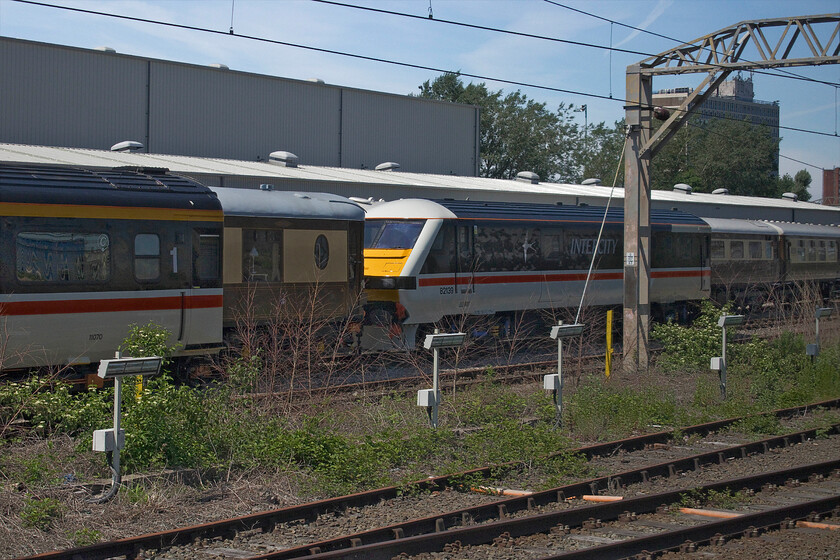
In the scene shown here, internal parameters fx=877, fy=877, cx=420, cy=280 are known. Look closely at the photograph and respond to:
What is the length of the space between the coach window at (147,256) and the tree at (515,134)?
54.6 meters

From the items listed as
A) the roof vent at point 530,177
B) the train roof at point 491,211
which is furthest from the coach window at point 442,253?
the roof vent at point 530,177

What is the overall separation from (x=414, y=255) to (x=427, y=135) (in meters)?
21.7

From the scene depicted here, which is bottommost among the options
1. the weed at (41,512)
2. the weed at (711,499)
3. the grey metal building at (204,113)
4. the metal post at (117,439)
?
the weed at (711,499)

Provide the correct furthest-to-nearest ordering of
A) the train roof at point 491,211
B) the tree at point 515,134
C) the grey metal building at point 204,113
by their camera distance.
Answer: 1. the tree at point 515,134
2. the grey metal building at point 204,113
3. the train roof at point 491,211

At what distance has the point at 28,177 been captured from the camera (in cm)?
1139

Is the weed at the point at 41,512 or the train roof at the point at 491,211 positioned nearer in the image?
the weed at the point at 41,512

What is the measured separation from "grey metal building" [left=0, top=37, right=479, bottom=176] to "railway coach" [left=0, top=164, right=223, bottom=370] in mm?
14677

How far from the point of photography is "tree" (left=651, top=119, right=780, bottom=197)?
68.8 m

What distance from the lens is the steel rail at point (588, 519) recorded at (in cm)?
672

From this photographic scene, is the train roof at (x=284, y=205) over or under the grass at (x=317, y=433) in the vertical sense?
over

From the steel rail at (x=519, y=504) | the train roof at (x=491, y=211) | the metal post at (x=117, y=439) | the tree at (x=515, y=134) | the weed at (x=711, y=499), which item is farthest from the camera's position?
the tree at (x=515, y=134)

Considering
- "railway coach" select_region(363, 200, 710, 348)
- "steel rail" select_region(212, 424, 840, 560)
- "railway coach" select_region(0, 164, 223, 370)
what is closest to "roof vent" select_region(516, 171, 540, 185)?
"railway coach" select_region(363, 200, 710, 348)

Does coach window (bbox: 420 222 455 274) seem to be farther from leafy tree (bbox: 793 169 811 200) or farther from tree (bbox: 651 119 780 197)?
leafy tree (bbox: 793 169 811 200)

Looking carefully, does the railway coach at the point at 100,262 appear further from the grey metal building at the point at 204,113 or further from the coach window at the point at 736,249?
the coach window at the point at 736,249
